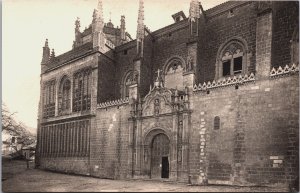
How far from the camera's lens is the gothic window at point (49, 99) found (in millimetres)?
27955

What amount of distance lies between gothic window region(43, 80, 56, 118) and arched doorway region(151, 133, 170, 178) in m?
11.9

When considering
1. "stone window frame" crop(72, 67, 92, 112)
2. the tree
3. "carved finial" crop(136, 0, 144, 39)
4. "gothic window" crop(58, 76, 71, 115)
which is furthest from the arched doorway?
the tree

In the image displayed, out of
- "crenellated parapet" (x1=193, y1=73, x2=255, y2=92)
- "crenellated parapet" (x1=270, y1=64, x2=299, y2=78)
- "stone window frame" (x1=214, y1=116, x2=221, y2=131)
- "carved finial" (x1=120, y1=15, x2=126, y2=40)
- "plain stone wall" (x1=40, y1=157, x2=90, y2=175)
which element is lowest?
"plain stone wall" (x1=40, y1=157, x2=90, y2=175)

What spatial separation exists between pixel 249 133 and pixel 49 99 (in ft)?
63.4

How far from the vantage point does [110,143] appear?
21.7 m

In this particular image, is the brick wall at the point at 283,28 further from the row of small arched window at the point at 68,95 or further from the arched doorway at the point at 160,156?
the row of small arched window at the point at 68,95

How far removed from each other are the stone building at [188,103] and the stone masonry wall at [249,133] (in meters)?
0.05

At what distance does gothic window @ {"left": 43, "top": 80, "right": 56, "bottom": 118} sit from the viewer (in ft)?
91.7

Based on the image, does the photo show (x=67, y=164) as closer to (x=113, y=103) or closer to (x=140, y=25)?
(x=113, y=103)

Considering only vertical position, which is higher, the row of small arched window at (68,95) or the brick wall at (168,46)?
the brick wall at (168,46)

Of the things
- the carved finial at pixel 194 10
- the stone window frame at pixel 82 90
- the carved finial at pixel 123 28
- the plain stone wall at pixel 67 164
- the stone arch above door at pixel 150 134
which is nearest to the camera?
the stone arch above door at pixel 150 134

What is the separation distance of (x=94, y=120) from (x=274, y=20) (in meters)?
13.9

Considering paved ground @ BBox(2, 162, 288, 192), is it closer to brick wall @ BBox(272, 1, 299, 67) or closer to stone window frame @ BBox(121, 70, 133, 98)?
brick wall @ BBox(272, 1, 299, 67)

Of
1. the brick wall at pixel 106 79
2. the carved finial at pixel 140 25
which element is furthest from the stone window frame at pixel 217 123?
the brick wall at pixel 106 79
